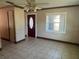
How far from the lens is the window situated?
17.1 ft

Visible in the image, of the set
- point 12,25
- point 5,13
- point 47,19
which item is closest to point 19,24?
point 12,25

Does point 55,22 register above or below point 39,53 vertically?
above

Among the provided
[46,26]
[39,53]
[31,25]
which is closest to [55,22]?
[46,26]

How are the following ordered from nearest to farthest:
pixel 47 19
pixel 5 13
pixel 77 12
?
pixel 77 12 < pixel 5 13 < pixel 47 19

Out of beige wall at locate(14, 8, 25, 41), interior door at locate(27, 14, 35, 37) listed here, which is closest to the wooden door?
beige wall at locate(14, 8, 25, 41)

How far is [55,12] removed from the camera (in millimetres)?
5355

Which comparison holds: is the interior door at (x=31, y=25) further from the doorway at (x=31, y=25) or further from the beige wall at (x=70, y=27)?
the beige wall at (x=70, y=27)

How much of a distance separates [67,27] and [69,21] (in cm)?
40

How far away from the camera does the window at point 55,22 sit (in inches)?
205

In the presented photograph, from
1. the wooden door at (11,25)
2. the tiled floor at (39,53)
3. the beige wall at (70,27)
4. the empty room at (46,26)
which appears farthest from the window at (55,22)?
the wooden door at (11,25)

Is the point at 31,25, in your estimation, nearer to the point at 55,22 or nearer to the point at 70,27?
the point at 55,22

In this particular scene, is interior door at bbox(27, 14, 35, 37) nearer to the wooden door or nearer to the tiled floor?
the wooden door

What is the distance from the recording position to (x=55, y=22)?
555cm

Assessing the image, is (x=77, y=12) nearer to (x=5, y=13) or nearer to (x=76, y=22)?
(x=76, y=22)
